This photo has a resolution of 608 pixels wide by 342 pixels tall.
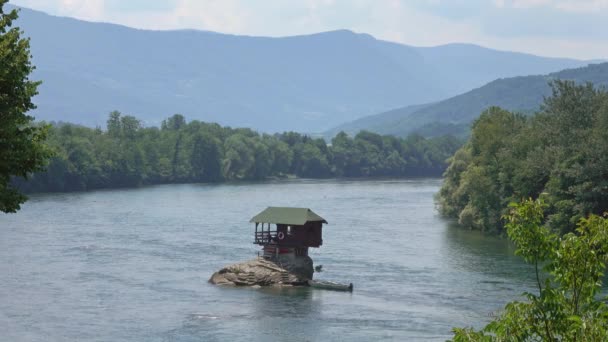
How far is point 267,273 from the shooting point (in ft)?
226

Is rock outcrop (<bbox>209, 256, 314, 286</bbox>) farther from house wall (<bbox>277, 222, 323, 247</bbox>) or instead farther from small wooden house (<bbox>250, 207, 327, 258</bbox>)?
house wall (<bbox>277, 222, 323, 247</bbox>)

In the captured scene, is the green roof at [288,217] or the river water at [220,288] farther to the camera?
the green roof at [288,217]

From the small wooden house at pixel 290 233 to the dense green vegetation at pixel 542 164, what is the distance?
743 inches

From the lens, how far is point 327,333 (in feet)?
176

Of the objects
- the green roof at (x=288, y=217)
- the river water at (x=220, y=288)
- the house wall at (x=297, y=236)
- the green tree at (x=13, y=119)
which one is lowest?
the river water at (x=220, y=288)

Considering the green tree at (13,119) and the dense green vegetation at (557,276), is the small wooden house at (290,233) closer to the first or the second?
the green tree at (13,119)

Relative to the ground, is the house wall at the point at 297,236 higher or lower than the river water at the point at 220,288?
higher

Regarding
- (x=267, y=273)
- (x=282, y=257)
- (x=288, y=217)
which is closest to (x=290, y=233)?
(x=288, y=217)

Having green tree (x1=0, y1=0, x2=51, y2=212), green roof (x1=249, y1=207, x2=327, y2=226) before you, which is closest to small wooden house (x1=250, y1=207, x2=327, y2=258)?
green roof (x1=249, y1=207, x2=327, y2=226)

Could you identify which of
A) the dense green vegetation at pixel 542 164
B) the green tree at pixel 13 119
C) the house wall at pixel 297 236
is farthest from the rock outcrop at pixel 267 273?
the green tree at pixel 13 119

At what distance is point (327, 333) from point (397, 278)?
18519 millimetres

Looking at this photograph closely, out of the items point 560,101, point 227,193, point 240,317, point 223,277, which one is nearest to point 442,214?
point 560,101

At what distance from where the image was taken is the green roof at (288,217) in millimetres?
70625

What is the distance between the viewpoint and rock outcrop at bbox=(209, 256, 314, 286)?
6844cm
